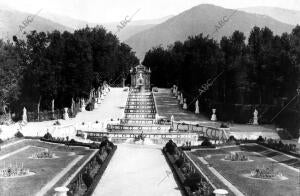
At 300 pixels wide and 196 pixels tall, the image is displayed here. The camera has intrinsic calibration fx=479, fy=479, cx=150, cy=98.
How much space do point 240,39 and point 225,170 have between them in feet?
173

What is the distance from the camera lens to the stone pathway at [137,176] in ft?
71.0

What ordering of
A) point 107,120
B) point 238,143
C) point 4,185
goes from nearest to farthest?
point 4,185 → point 238,143 → point 107,120

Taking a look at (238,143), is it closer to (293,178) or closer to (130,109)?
(293,178)

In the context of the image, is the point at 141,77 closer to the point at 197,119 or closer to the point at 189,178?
the point at 197,119

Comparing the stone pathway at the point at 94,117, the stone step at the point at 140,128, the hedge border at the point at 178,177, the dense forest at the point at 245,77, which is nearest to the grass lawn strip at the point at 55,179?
the hedge border at the point at 178,177

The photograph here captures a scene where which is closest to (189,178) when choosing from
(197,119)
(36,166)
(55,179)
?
(55,179)

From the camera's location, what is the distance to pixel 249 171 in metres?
28.0

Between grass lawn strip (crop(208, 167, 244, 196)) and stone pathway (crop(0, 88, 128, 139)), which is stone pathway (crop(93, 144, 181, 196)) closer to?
grass lawn strip (crop(208, 167, 244, 196))

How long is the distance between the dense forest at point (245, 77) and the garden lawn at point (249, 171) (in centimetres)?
1379

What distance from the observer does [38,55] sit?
68.4 metres

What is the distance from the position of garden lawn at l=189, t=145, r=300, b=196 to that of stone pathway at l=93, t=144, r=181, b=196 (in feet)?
8.82

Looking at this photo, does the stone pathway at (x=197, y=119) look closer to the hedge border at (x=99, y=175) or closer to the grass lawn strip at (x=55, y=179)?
the hedge border at (x=99, y=175)

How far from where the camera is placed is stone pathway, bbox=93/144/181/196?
21.6 meters

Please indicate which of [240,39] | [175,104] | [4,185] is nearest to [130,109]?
[175,104]
